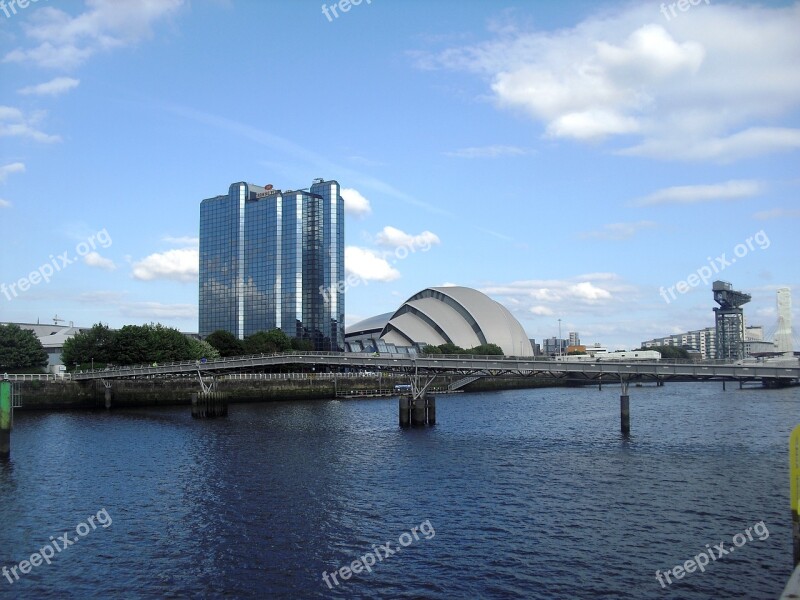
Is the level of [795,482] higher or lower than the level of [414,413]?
higher

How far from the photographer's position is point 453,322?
174500 mm

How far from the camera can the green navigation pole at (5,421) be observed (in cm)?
4612

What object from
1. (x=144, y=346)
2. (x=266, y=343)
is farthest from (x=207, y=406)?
(x=266, y=343)

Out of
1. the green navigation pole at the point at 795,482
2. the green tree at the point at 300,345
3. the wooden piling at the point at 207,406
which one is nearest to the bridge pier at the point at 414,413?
the wooden piling at the point at 207,406

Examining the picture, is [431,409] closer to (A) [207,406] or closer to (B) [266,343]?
(A) [207,406]

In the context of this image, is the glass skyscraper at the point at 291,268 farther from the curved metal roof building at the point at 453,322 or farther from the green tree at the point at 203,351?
the green tree at the point at 203,351

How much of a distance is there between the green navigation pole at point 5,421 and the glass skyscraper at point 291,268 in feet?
426

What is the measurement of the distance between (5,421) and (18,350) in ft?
180

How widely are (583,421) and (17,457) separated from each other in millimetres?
50799

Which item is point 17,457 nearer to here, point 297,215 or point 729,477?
point 729,477

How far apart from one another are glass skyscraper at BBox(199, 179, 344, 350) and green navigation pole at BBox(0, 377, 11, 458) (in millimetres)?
129894

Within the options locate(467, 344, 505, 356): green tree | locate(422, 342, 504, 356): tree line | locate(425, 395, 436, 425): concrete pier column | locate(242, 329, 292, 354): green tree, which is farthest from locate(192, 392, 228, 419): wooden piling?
locate(467, 344, 505, 356): green tree

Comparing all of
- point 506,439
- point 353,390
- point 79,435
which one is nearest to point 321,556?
point 506,439

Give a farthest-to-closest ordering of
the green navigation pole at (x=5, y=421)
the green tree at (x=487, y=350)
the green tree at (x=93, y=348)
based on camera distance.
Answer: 1. the green tree at (x=487, y=350)
2. the green tree at (x=93, y=348)
3. the green navigation pole at (x=5, y=421)
